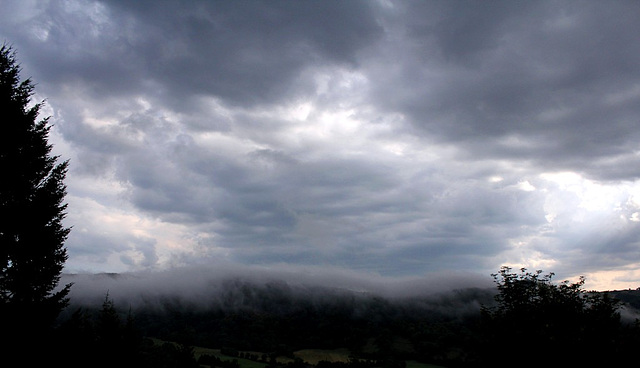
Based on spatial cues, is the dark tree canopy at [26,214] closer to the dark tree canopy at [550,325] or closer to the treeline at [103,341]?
the treeline at [103,341]

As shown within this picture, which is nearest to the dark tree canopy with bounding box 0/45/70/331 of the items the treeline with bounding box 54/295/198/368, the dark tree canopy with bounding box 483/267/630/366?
the treeline with bounding box 54/295/198/368

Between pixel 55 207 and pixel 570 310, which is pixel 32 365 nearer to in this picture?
pixel 55 207

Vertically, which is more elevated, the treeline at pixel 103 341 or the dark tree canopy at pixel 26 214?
the dark tree canopy at pixel 26 214

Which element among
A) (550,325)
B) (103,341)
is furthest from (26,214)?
(550,325)

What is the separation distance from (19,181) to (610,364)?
3879cm

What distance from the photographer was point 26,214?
30.4 m

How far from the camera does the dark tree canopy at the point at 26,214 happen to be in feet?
97.1

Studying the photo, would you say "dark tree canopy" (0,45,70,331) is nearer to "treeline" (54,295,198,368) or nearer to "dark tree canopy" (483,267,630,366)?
"treeline" (54,295,198,368)

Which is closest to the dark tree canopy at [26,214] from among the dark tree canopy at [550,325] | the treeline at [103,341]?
the treeline at [103,341]

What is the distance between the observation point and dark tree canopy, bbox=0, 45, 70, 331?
2961 centimetres

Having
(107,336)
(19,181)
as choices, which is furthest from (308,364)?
(19,181)

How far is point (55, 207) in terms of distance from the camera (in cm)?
3328

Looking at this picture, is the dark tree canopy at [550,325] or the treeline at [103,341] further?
the treeline at [103,341]

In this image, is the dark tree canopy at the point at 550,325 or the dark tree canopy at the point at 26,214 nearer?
the dark tree canopy at the point at 550,325
